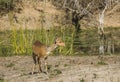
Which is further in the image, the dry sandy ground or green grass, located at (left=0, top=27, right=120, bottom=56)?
green grass, located at (left=0, top=27, right=120, bottom=56)

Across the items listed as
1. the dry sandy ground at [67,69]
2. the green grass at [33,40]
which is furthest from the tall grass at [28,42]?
the dry sandy ground at [67,69]

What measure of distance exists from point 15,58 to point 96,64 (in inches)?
120

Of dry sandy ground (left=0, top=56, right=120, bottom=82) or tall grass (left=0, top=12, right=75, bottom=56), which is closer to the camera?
dry sandy ground (left=0, top=56, right=120, bottom=82)

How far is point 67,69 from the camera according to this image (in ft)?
40.3

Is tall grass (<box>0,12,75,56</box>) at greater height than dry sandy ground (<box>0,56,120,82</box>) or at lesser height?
greater

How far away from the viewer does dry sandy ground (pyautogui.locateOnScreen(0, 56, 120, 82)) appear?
36.8ft

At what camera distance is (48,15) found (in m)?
27.0

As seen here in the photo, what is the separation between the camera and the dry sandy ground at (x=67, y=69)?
36.8 feet

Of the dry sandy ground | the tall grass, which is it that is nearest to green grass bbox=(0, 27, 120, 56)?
the tall grass

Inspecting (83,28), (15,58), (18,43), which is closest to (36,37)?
(18,43)

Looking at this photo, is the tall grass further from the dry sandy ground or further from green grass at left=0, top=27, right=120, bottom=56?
the dry sandy ground

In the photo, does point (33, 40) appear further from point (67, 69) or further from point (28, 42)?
point (67, 69)

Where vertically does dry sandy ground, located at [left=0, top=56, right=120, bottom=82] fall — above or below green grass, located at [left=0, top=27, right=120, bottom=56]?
below

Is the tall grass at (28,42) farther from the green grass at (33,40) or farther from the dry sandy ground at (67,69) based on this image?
the dry sandy ground at (67,69)
